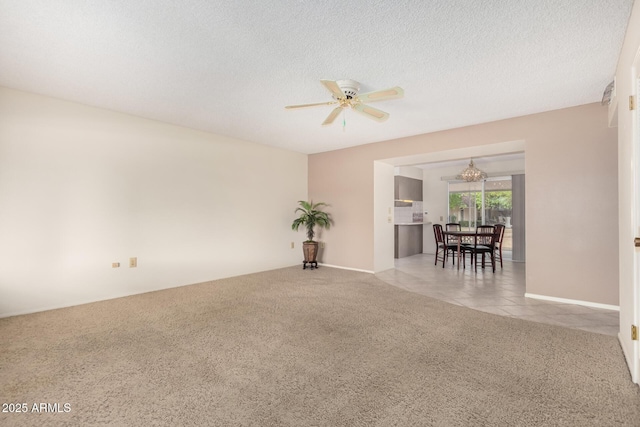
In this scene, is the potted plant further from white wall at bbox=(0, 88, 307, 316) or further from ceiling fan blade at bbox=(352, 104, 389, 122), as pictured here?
ceiling fan blade at bbox=(352, 104, 389, 122)

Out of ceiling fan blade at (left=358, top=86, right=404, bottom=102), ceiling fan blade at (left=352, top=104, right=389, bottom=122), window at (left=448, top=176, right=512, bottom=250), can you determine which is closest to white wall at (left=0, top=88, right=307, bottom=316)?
ceiling fan blade at (left=352, top=104, right=389, bottom=122)

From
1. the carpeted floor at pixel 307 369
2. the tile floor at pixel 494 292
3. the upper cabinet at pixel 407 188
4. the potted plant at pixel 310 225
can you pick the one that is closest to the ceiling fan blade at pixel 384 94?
the carpeted floor at pixel 307 369

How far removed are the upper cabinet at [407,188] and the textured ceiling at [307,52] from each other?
12.9 ft

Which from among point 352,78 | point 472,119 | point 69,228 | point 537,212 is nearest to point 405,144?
point 472,119

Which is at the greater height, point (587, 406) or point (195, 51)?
point (195, 51)

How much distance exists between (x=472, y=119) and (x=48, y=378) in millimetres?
5280

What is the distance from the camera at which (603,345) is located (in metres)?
2.57

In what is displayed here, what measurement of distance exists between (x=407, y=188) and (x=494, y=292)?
14.4ft

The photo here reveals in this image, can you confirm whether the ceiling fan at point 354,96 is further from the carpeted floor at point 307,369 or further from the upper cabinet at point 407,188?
the upper cabinet at point 407,188

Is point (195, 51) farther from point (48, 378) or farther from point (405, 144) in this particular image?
point (405, 144)

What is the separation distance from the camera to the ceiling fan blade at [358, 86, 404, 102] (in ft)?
9.02

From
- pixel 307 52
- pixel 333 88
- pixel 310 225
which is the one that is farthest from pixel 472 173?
pixel 307 52

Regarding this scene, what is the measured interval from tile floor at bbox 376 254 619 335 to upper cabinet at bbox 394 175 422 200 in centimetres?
200

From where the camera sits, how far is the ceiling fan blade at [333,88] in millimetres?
2680
